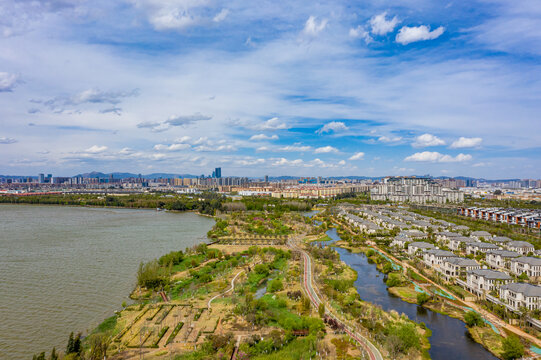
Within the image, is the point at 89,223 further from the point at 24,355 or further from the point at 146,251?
the point at 24,355

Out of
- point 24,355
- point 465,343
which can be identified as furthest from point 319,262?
point 24,355

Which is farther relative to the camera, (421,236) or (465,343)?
(421,236)

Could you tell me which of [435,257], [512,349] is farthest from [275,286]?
[435,257]

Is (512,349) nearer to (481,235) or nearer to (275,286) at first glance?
(275,286)

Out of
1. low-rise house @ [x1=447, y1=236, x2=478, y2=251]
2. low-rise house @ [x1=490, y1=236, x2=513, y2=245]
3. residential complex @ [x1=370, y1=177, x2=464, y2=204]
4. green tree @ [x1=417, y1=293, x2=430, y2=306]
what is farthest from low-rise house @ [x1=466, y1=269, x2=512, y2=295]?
residential complex @ [x1=370, y1=177, x2=464, y2=204]

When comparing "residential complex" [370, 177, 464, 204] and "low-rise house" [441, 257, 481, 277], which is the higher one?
"residential complex" [370, 177, 464, 204]

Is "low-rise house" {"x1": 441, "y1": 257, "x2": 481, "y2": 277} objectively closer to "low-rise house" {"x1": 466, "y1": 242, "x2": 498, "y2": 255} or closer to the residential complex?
Result: "low-rise house" {"x1": 466, "y1": 242, "x2": 498, "y2": 255}
